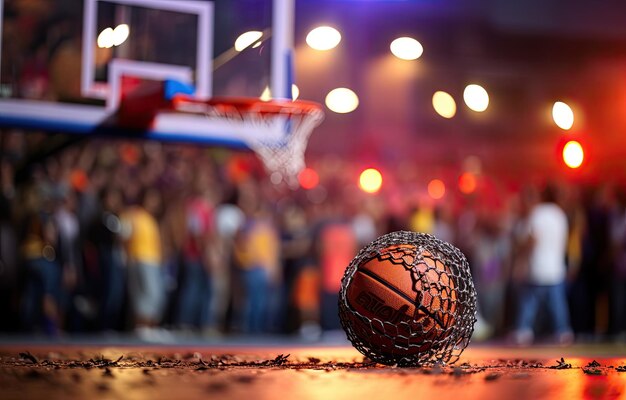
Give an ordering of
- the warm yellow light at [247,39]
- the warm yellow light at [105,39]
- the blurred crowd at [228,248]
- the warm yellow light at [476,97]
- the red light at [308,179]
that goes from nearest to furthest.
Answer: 1. the warm yellow light at [105,39]
2. the warm yellow light at [247,39]
3. the blurred crowd at [228,248]
4. the red light at [308,179]
5. the warm yellow light at [476,97]

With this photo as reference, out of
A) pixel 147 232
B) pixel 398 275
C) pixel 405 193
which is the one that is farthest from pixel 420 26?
pixel 398 275

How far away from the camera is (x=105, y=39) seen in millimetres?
7355

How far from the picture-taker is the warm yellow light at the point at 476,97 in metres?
17.0

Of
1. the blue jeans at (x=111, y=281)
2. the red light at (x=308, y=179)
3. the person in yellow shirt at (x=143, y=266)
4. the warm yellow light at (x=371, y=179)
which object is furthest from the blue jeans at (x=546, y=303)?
the warm yellow light at (x=371, y=179)

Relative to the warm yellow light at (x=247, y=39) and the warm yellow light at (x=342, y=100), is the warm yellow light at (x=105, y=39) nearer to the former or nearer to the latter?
the warm yellow light at (x=247, y=39)

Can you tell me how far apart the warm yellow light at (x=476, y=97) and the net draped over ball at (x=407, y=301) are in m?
13.5

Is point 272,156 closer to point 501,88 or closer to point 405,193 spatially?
point 405,193

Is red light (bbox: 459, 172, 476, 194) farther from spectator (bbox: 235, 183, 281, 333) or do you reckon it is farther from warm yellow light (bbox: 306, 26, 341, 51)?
spectator (bbox: 235, 183, 281, 333)

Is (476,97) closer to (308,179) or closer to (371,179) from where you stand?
(371,179)

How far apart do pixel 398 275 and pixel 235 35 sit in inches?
182

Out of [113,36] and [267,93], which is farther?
[267,93]

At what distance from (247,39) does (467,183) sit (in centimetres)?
768

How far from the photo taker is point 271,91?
25.3 ft

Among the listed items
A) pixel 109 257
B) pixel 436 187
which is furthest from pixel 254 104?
pixel 436 187
